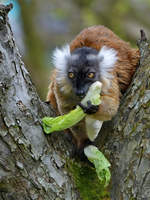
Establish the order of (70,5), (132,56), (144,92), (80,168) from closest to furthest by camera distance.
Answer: (144,92), (80,168), (132,56), (70,5)

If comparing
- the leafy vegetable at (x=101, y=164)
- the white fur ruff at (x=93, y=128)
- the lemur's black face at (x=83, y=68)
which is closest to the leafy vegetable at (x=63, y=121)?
the white fur ruff at (x=93, y=128)

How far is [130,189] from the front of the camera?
376 centimetres

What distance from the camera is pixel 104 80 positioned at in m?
5.13

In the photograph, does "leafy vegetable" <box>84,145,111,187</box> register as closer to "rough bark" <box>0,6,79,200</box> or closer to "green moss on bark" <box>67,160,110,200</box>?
"green moss on bark" <box>67,160,110,200</box>

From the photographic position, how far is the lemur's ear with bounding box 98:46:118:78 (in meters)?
5.22

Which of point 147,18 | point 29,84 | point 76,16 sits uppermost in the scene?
point 29,84

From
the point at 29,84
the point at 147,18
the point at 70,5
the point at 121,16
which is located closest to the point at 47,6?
the point at 70,5

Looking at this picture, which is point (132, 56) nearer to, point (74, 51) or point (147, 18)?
point (74, 51)

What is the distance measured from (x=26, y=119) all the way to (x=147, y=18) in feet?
24.5

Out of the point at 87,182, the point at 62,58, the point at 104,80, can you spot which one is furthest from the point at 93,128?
the point at 62,58

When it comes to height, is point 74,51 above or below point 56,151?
above

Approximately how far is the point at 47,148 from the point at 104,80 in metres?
1.72

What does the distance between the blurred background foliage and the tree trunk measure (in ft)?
19.3

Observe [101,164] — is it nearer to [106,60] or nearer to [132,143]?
[132,143]
